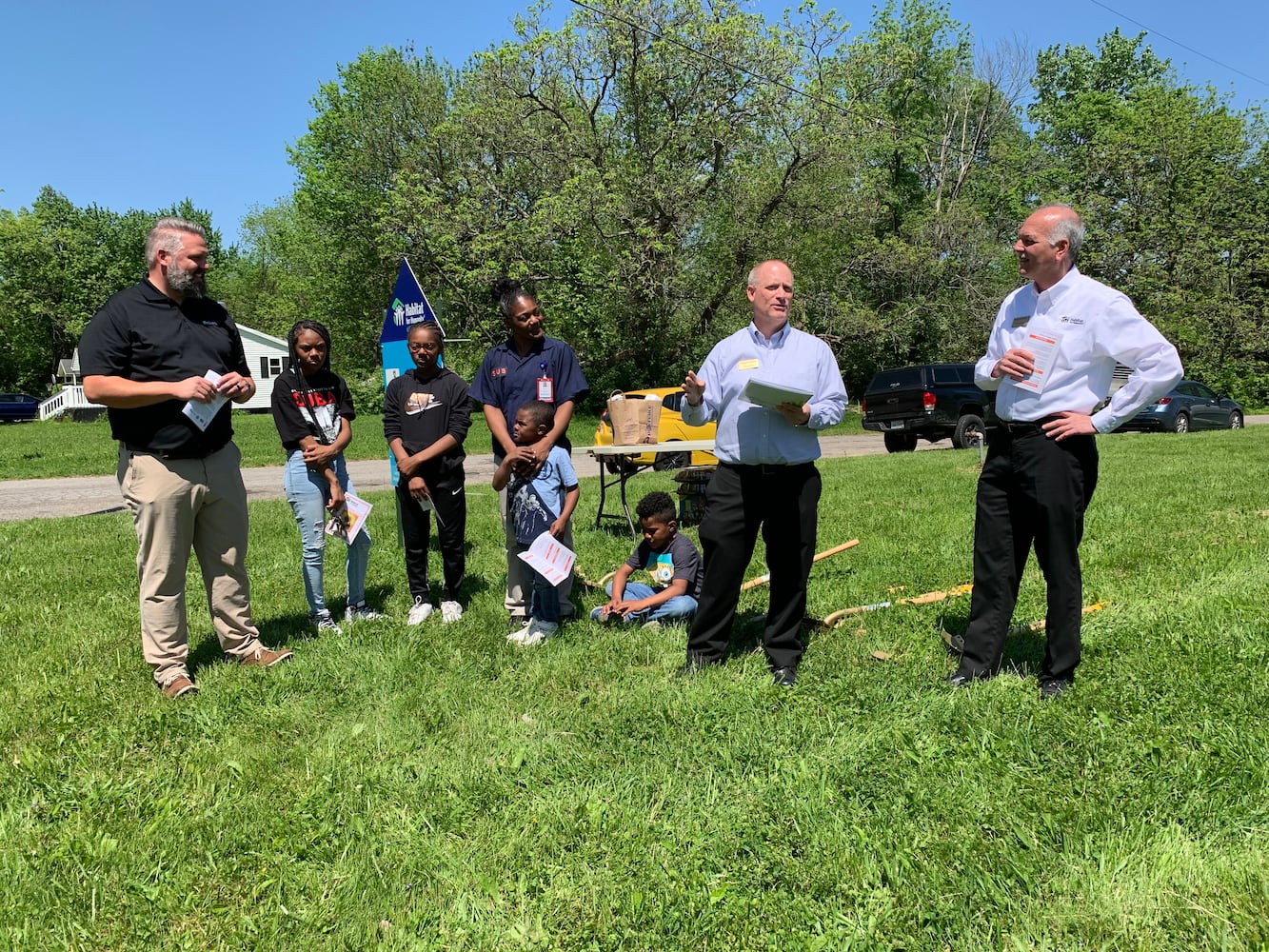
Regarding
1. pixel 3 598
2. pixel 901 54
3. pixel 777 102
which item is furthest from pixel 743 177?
pixel 3 598

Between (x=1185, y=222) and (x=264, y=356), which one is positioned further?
(x=264, y=356)

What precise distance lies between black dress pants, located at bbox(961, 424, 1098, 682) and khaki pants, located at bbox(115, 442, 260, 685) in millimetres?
3867

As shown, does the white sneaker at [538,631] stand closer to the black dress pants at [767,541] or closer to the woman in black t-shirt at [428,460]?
the woman in black t-shirt at [428,460]

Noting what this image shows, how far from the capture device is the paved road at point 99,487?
11.4 meters

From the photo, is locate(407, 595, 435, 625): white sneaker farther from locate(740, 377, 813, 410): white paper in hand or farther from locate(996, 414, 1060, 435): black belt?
locate(996, 414, 1060, 435): black belt

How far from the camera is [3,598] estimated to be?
20.4 ft

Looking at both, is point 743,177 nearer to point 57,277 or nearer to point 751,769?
point 751,769

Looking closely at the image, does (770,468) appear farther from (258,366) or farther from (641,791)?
(258,366)

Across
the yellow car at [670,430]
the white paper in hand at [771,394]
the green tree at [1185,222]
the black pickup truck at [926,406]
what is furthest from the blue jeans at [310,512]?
the green tree at [1185,222]

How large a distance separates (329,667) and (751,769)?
2.42m

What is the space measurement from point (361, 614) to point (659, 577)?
2000 mm

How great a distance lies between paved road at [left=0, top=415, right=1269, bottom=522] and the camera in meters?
11.4

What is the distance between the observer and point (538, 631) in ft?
16.3

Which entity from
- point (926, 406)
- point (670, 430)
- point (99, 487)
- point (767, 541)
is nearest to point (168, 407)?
point (767, 541)
